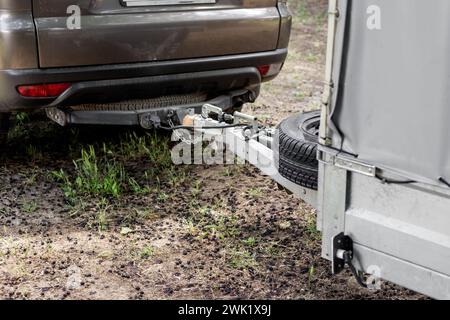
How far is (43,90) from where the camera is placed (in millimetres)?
4164

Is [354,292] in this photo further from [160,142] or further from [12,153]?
[12,153]

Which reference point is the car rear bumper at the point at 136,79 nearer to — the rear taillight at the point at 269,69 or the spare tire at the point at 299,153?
the rear taillight at the point at 269,69

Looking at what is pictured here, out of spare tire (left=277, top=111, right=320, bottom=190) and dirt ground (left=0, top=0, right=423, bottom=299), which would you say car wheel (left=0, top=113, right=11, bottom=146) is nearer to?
dirt ground (left=0, top=0, right=423, bottom=299)

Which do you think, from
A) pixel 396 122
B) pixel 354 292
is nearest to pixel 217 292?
pixel 354 292

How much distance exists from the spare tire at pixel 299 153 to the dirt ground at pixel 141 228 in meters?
0.49

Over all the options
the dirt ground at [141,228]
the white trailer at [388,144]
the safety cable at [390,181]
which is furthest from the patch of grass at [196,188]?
the safety cable at [390,181]

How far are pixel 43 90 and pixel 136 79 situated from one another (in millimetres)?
554

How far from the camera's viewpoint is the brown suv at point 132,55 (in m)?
4.07

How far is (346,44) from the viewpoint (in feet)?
9.29

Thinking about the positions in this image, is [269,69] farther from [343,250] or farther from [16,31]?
[343,250]

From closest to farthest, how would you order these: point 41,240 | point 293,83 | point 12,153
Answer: point 41,240, point 12,153, point 293,83

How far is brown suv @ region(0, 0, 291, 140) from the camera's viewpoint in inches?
160

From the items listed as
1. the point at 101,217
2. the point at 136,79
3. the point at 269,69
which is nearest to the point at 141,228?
the point at 101,217

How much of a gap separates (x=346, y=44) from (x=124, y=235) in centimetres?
177
